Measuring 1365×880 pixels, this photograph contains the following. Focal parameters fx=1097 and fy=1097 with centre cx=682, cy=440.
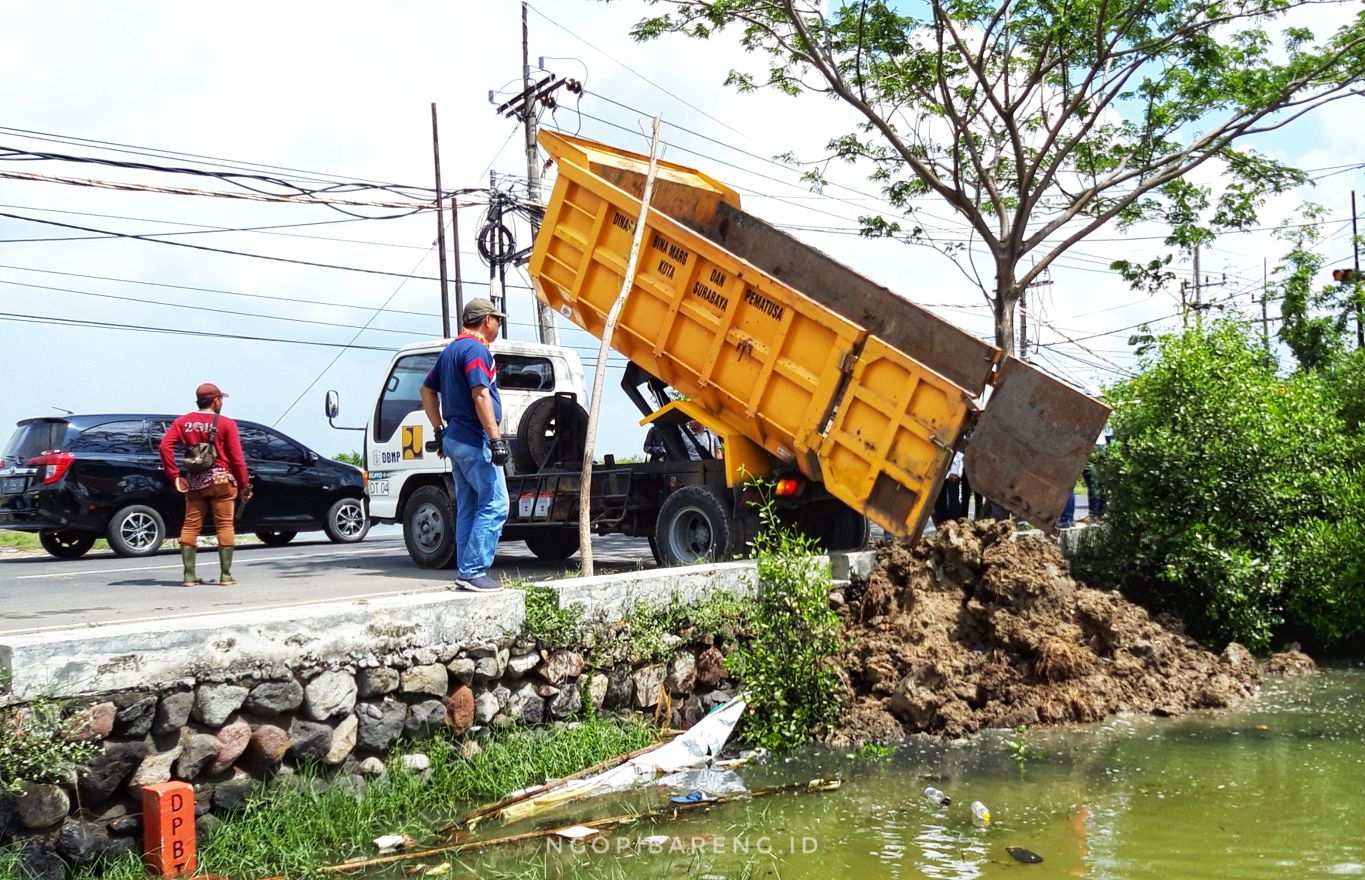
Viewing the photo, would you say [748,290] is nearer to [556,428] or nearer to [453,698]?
[556,428]

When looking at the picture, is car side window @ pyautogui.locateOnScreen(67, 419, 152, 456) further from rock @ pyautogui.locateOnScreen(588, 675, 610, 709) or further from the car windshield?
rock @ pyautogui.locateOnScreen(588, 675, 610, 709)

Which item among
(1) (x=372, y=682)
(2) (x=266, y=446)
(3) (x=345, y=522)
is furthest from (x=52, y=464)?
(1) (x=372, y=682)

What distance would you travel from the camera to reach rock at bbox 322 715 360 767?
5156mm

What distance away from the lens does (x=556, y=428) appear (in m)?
10.7

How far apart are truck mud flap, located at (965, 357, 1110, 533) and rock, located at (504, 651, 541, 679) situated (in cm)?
345

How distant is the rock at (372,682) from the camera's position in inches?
211

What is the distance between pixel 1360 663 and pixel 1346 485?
1472 millimetres

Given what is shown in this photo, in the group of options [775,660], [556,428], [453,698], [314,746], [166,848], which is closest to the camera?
[166,848]

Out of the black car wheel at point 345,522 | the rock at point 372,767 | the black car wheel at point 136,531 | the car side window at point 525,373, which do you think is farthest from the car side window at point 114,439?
the rock at point 372,767

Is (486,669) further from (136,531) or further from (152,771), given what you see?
(136,531)

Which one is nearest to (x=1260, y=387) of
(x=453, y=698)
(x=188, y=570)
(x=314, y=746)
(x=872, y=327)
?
(x=872, y=327)

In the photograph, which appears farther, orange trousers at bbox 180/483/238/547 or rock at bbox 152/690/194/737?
orange trousers at bbox 180/483/238/547

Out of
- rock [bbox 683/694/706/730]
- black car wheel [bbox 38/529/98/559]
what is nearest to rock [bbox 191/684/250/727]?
rock [bbox 683/694/706/730]

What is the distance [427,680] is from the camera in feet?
18.3
